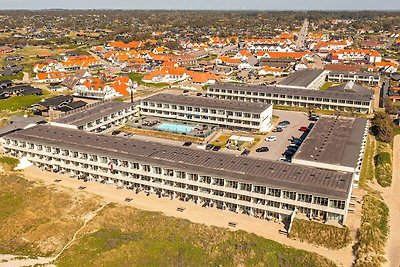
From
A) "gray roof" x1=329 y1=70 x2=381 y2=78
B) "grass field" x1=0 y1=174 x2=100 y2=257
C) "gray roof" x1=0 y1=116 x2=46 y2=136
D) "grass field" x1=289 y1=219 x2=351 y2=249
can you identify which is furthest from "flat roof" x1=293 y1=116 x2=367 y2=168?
"gray roof" x1=329 y1=70 x2=381 y2=78

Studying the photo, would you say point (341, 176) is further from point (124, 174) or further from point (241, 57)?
point (241, 57)

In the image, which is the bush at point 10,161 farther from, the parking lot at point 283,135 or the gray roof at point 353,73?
the gray roof at point 353,73

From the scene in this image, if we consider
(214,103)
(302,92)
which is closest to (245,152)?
(214,103)

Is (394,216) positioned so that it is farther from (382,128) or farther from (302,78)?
(302,78)

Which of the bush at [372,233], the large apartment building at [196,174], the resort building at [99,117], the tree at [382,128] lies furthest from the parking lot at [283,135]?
the resort building at [99,117]

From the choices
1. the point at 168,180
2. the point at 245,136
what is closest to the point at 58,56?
the point at 245,136

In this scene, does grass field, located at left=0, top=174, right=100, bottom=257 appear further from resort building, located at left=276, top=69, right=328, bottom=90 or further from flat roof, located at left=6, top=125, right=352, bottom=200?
resort building, located at left=276, top=69, right=328, bottom=90

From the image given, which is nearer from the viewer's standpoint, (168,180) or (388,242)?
(388,242)
